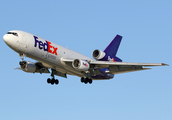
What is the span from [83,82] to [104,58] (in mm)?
4347

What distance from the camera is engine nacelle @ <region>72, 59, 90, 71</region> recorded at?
37094 mm

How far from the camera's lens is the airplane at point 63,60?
112ft

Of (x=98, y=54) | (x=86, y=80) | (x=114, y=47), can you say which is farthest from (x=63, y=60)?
(x=114, y=47)

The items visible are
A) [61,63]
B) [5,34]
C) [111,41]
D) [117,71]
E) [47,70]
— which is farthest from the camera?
[111,41]

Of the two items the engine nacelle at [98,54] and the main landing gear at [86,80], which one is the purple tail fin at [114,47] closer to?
the engine nacelle at [98,54]

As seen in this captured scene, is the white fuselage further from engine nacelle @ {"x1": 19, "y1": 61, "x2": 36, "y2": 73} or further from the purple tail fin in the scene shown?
the purple tail fin

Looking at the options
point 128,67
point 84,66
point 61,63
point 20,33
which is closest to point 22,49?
point 20,33

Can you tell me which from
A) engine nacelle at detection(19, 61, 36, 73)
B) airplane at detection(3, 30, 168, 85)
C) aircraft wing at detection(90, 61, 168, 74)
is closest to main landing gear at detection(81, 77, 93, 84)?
airplane at detection(3, 30, 168, 85)

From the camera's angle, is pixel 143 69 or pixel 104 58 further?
pixel 104 58

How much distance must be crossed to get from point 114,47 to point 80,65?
10.6m

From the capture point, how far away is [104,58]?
41281 mm

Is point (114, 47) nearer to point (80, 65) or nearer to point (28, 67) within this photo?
point (80, 65)

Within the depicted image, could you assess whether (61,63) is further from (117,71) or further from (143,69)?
(143,69)

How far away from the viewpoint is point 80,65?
37.1 m
